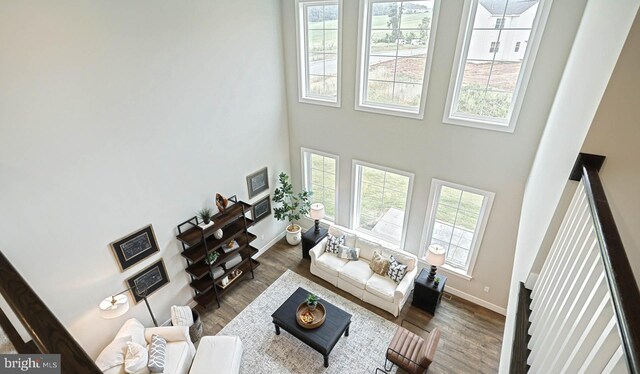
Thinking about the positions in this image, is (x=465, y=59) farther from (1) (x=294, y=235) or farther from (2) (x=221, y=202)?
(1) (x=294, y=235)

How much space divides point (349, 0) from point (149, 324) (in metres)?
6.11

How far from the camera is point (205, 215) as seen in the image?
5.02 metres

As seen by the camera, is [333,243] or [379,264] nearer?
[379,264]

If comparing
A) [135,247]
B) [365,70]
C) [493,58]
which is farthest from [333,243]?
[493,58]

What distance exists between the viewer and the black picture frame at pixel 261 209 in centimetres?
629

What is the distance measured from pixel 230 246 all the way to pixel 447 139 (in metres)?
4.18

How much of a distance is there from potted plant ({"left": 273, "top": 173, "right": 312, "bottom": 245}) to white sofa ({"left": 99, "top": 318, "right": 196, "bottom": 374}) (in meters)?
2.90

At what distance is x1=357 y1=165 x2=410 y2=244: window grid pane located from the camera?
5723mm

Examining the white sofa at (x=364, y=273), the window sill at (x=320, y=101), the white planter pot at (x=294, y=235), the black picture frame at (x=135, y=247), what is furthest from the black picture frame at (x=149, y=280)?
the window sill at (x=320, y=101)

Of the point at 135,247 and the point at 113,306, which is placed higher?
the point at 135,247

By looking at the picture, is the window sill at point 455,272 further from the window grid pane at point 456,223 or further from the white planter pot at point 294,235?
the white planter pot at point 294,235

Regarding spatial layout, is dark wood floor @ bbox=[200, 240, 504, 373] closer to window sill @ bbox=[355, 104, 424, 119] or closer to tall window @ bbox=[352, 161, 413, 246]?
tall window @ bbox=[352, 161, 413, 246]

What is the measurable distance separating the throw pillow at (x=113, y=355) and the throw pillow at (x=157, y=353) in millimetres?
321

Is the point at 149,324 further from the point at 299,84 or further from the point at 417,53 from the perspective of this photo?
the point at 417,53
